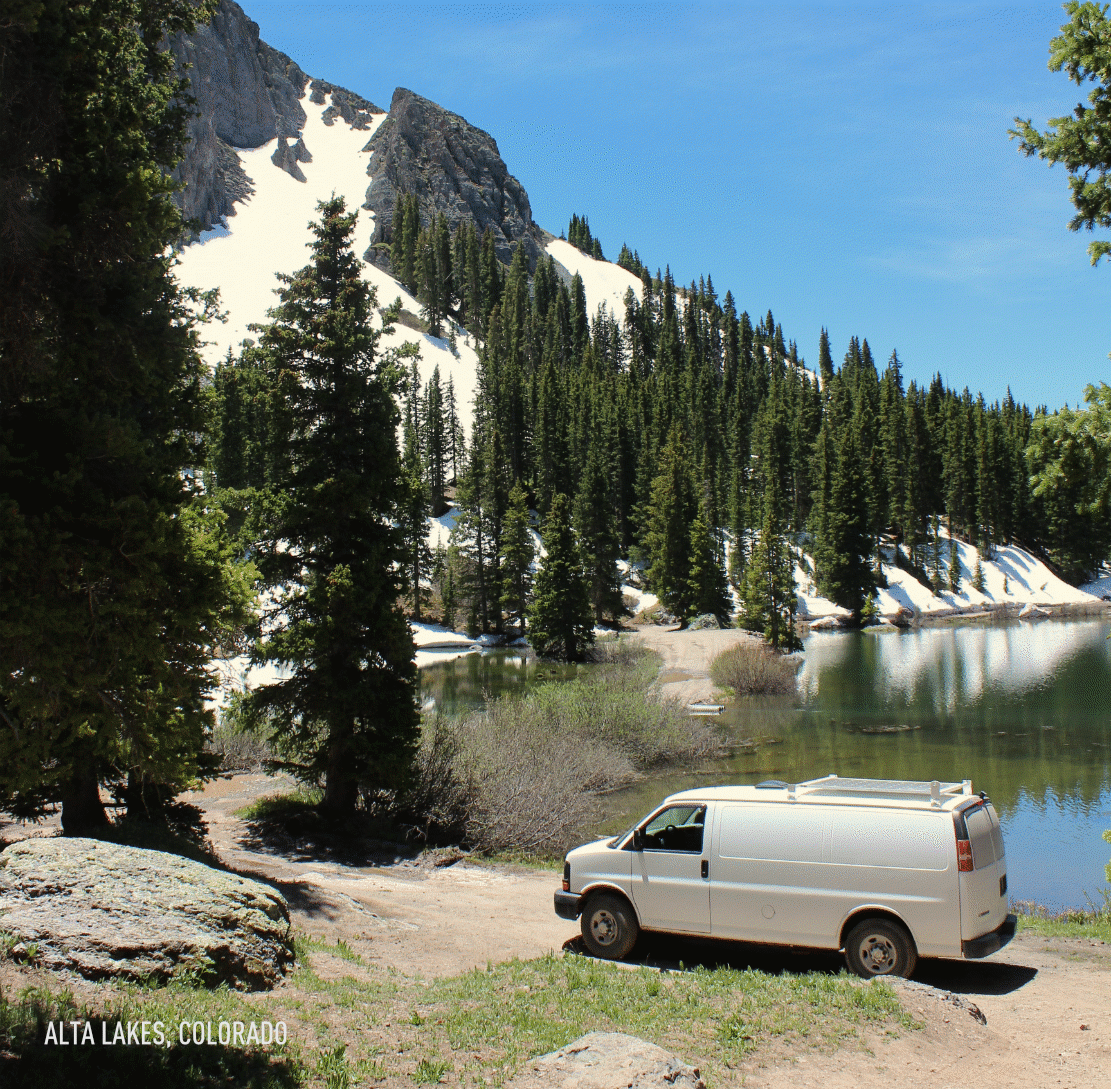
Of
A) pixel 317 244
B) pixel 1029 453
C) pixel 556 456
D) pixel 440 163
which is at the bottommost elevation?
pixel 1029 453

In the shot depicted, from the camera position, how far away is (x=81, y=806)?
12609 millimetres

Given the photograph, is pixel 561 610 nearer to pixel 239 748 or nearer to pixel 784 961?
pixel 239 748

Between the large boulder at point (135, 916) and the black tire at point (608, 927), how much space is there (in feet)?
11.6

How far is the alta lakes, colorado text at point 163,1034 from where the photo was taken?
5.62 metres

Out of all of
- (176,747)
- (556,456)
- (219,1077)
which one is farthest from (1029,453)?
(556,456)

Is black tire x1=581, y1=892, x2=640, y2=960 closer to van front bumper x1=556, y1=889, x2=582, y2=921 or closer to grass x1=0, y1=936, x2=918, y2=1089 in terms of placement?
van front bumper x1=556, y1=889, x2=582, y2=921

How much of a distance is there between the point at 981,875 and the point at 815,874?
1.59 meters

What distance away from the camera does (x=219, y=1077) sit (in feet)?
18.3

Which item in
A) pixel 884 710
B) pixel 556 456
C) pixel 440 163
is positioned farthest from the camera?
pixel 440 163

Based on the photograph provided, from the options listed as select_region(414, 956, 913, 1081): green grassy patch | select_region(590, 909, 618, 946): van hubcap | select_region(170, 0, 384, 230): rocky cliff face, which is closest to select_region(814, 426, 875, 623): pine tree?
select_region(590, 909, 618, 946): van hubcap

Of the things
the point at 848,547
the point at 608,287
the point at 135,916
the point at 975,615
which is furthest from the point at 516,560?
the point at 608,287

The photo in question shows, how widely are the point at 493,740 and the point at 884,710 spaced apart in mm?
22665

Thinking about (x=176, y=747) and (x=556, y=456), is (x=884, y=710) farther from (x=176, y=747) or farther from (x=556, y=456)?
(x=556, y=456)

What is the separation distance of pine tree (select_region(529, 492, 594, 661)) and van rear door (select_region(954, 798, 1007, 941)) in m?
46.9
